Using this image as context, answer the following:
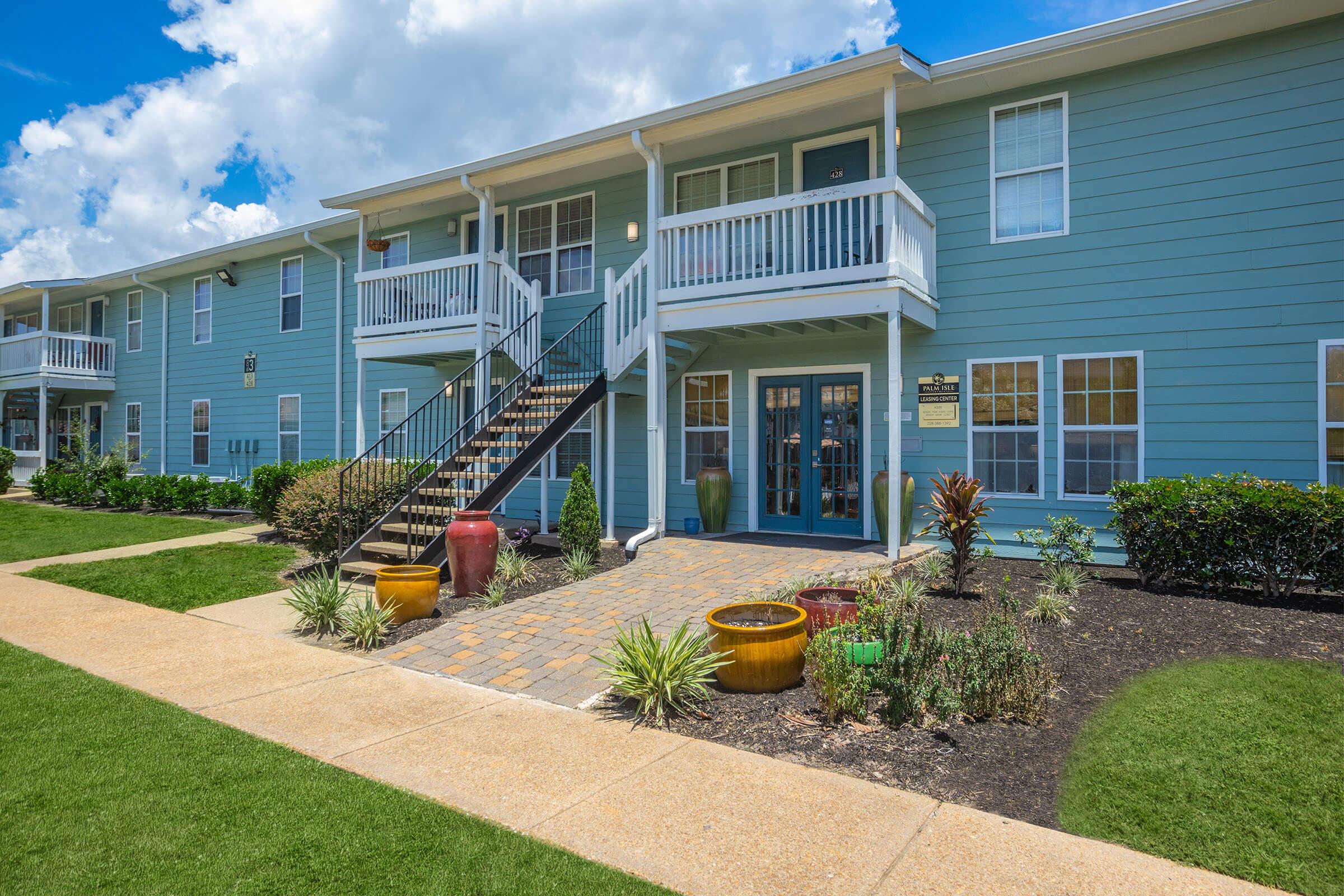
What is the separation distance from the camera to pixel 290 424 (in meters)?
16.0

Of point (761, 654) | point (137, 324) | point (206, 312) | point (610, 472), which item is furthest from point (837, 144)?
point (137, 324)

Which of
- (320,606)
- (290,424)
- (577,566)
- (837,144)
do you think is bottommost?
(320,606)

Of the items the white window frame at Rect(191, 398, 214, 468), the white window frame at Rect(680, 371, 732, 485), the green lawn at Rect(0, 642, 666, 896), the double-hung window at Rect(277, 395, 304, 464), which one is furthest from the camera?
the white window frame at Rect(191, 398, 214, 468)

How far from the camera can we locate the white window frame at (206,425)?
17719 mm

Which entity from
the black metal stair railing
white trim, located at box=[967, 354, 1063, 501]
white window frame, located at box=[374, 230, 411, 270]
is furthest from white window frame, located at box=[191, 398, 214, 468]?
white trim, located at box=[967, 354, 1063, 501]

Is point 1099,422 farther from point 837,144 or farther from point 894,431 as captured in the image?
point 837,144

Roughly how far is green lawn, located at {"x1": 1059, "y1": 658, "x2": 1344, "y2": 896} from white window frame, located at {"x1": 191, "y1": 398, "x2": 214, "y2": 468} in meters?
19.0

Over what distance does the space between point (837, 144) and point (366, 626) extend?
8062 mm

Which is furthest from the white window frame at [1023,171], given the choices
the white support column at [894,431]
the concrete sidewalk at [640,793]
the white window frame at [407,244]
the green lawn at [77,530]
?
the green lawn at [77,530]

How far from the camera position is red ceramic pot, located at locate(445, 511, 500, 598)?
753 centimetres

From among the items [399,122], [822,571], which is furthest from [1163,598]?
[399,122]

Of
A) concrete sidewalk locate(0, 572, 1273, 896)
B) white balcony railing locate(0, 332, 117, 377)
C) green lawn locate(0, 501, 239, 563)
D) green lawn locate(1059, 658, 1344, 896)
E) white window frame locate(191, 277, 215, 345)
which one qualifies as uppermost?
white window frame locate(191, 277, 215, 345)

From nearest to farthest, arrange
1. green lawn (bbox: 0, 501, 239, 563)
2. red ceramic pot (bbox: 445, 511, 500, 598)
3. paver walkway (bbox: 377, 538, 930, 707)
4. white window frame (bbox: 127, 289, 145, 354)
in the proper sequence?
paver walkway (bbox: 377, 538, 930, 707)
red ceramic pot (bbox: 445, 511, 500, 598)
green lawn (bbox: 0, 501, 239, 563)
white window frame (bbox: 127, 289, 145, 354)

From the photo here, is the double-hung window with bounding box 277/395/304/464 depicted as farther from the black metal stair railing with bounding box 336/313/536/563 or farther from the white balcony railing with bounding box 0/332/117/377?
the white balcony railing with bounding box 0/332/117/377
